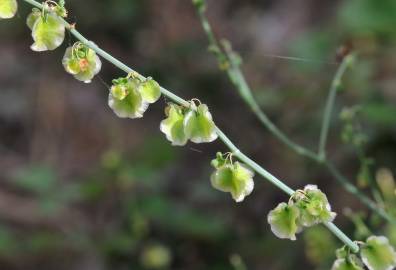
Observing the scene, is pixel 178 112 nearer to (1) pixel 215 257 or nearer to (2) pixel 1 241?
(1) pixel 215 257

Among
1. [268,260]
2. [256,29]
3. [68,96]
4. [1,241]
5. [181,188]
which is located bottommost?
[268,260]

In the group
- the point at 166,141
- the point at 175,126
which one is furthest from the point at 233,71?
the point at 166,141

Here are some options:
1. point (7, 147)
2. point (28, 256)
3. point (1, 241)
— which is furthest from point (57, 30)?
point (7, 147)

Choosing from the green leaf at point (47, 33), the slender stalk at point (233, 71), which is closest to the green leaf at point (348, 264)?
the green leaf at point (47, 33)

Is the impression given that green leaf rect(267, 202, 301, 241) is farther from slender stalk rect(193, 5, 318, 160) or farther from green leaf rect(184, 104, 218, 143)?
slender stalk rect(193, 5, 318, 160)

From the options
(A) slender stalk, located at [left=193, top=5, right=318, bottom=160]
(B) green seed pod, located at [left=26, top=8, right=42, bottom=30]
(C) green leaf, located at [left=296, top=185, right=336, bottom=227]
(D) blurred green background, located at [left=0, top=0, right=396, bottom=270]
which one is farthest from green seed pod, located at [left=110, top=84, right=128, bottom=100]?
(D) blurred green background, located at [left=0, top=0, right=396, bottom=270]

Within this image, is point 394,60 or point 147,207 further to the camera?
point 394,60

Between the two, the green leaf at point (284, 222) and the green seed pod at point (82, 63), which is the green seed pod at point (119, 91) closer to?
the green seed pod at point (82, 63)
